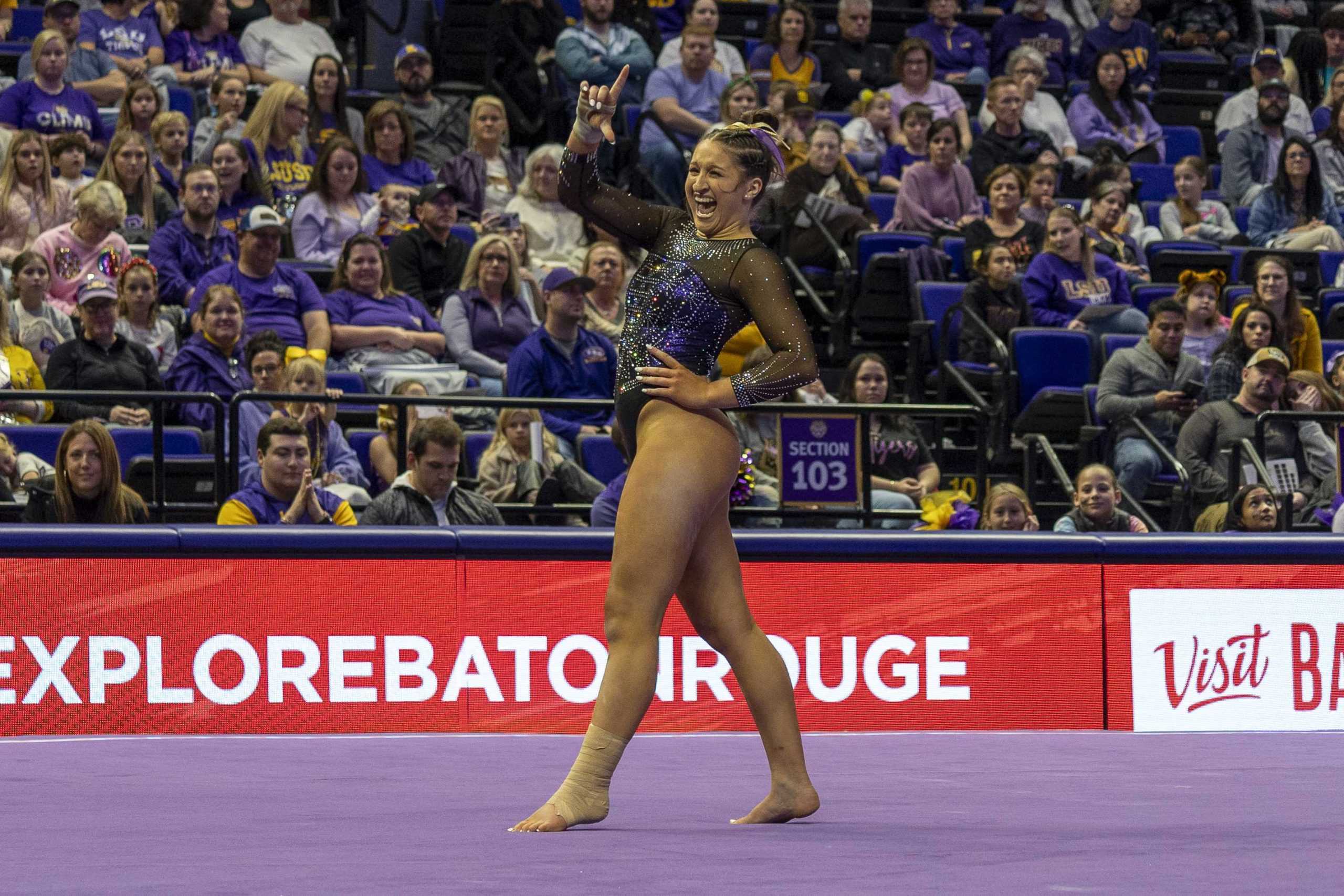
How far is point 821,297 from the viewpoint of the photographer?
12.8 m

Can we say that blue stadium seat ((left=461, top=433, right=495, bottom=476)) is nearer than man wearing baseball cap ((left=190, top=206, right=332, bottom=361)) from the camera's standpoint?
Yes

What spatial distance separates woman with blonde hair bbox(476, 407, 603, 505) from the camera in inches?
355

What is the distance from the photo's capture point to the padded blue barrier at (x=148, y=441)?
28.7 feet

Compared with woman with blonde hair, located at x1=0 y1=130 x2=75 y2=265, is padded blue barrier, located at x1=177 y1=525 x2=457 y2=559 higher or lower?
lower

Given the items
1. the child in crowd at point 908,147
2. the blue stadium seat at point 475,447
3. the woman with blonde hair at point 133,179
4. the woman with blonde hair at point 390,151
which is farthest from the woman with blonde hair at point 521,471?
the child in crowd at point 908,147

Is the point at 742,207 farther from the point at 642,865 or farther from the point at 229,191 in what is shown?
the point at 229,191

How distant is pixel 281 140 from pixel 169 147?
664mm

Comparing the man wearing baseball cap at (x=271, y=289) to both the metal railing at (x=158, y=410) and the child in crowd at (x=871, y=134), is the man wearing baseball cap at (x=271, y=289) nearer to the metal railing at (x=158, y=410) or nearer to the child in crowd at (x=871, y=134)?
the metal railing at (x=158, y=410)

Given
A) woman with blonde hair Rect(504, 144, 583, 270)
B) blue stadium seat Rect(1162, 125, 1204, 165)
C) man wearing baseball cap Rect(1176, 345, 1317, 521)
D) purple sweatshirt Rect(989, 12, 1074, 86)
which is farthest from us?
purple sweatshirt Rect(989, 12, 1074, 86)

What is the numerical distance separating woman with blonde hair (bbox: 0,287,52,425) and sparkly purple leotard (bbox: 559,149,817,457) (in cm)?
506

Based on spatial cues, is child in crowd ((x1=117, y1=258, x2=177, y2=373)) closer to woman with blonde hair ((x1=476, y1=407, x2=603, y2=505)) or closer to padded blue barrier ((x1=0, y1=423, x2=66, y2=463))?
padded blue barrier ((x1=0, y1=423, x2=66, y2=463))

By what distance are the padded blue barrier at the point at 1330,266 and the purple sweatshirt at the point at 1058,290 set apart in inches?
88.2

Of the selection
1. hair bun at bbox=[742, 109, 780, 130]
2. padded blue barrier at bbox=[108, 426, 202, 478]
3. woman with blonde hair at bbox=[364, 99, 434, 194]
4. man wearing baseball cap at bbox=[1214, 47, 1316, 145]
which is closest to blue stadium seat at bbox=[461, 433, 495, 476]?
padded blue barrier at bbox=[108, 426, 202, 478]

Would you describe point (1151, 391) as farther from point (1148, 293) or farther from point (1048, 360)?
point (1148, 293)
